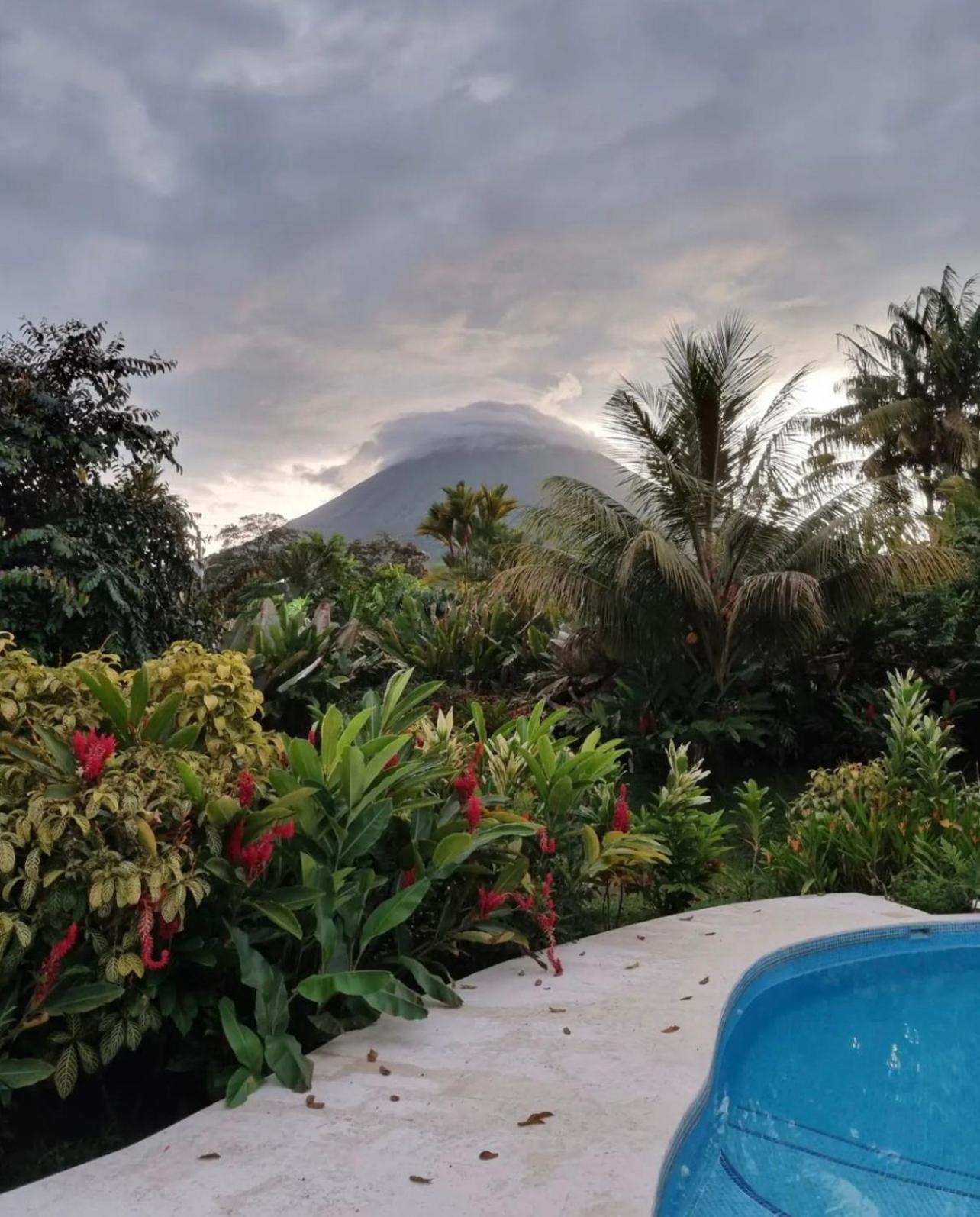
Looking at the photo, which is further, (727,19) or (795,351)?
(795,351)

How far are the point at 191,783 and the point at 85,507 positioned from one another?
22.8 feet

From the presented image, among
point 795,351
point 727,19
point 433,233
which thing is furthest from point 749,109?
point 433,233

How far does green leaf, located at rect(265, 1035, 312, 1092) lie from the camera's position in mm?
2840

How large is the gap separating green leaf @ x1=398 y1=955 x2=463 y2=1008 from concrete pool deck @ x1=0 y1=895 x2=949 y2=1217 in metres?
0.07

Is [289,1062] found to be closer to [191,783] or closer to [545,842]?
[191,783]

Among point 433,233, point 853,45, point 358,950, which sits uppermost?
point 433,233

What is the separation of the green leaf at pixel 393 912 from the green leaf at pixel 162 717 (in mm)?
944

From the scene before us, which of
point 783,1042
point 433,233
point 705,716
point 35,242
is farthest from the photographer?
point 433,233

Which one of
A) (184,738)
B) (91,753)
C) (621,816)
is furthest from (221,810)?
(621,816)

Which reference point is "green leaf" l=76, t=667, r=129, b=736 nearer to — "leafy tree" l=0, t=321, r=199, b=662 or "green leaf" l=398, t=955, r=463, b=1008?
"green leaf" l=398, t=955, r=463, b=1008

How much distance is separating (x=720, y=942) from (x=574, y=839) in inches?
31.6

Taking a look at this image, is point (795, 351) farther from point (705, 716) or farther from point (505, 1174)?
point (505, 1174)

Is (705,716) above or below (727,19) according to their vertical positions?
below

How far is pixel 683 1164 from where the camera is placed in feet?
9.39
